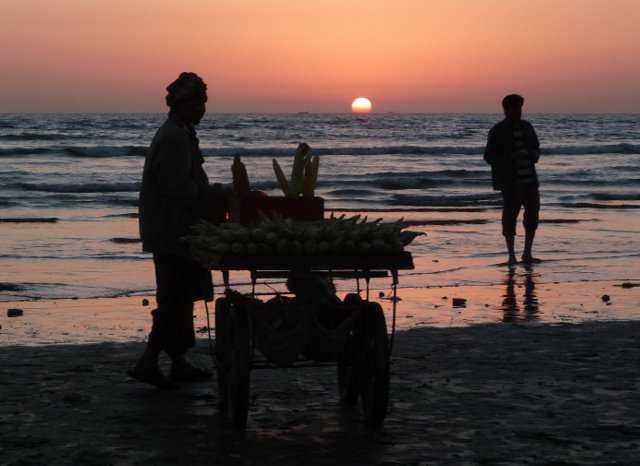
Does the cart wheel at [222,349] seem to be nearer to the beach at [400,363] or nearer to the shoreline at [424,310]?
the beach at [400,363]

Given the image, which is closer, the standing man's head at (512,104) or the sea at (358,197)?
the standing man's head at (512,104)

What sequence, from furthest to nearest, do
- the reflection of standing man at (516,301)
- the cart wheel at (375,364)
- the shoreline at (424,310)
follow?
the reflection of standing man at (516,301)
the shoreline at (424,310)
the cart wheel at (375,364)

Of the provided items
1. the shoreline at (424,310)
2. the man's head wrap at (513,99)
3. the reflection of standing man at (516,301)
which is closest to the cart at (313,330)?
the shoreline at (424,310)

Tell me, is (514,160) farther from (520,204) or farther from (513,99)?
(513,99)

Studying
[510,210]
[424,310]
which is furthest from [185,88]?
[510,210]

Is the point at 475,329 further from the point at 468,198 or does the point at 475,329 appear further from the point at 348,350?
the point at 468,198

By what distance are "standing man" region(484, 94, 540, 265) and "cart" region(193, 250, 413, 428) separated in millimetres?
7697

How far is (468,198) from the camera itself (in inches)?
1160

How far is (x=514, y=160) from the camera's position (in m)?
13.7

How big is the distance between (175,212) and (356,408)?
155cm

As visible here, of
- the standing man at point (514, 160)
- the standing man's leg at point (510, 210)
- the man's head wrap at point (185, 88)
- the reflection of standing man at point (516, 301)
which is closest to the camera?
the man's head wrap at point (185, 88)

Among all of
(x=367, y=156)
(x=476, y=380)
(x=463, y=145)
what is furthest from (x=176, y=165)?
(x=463, y=145)

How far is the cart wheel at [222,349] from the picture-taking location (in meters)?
6.41

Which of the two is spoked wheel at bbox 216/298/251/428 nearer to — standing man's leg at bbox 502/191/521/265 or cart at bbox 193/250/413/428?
cart at bbox 193/250/413/428
